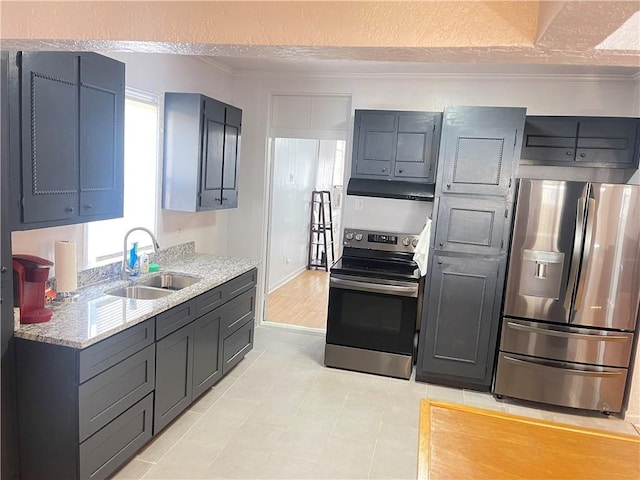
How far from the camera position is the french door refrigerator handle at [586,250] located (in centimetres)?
321

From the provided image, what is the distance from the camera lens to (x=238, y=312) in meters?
3.62

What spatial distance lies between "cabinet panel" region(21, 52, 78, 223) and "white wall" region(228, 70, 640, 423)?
2.53m

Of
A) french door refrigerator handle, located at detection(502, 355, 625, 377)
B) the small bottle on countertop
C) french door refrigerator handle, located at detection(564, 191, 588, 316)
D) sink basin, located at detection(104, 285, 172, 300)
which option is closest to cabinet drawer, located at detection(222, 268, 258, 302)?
sink basin, located at detection(104, 285, 172, 300)

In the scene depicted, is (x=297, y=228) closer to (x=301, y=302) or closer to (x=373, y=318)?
(x=301, y=302)

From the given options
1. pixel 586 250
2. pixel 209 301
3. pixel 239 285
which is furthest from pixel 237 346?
pixel 586 250

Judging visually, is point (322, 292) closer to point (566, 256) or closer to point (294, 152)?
point (294, 152)

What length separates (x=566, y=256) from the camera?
332cm

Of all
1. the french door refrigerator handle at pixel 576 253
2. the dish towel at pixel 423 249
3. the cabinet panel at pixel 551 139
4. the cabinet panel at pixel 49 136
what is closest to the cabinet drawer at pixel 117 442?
the cabinet panel at pixel 49 136

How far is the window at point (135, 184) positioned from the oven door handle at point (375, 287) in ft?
5.03

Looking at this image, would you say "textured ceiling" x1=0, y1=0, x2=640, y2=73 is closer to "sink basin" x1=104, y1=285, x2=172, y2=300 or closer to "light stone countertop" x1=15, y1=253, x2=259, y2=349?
"light stone countertop" x1=15, y1=253, x2=259, y2=349

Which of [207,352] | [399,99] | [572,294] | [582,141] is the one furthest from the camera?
[399,99]

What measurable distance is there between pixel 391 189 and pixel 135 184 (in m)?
2.01

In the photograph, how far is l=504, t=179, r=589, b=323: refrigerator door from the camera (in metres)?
3.27

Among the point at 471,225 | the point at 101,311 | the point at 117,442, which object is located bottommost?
the point at 117,442
